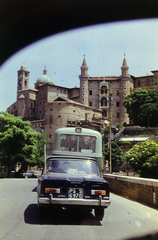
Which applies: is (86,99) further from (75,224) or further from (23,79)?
(75,224)

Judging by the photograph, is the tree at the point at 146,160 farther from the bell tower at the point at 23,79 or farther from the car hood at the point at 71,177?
the bell tower at the point at 23,79

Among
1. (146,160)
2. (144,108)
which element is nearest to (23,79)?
(144,108)

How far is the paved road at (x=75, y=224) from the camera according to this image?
554 centimetres

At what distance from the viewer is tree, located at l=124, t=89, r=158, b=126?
79.9m

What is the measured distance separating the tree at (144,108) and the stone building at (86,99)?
44.1 feet

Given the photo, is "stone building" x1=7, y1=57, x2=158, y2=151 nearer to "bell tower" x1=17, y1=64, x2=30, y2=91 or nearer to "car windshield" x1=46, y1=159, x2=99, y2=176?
"bell tower" x1=17, y1=64, x2=30, y2=91

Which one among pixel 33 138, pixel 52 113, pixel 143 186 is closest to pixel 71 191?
pixel 143 186

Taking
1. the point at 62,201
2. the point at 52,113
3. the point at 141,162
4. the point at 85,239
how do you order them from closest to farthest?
1. the point at 85,239
2. the point at 62,201
3. the point at 141,162
4. the point at 52,113

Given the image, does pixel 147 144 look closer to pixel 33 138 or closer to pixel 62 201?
pixel 33 138

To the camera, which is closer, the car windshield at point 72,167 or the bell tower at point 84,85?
the car windshield at point 72,167

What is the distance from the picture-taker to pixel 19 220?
6895mm

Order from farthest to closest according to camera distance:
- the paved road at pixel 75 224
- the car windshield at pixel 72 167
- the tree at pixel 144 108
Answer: the tree at pixel 144 108 < the car windshield at pixel 72 167 < the paved road at pixel 75 224

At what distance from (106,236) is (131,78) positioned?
113529 millimetres

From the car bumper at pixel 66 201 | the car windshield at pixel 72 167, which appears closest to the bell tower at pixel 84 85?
the car windshield at pixel 72 167
